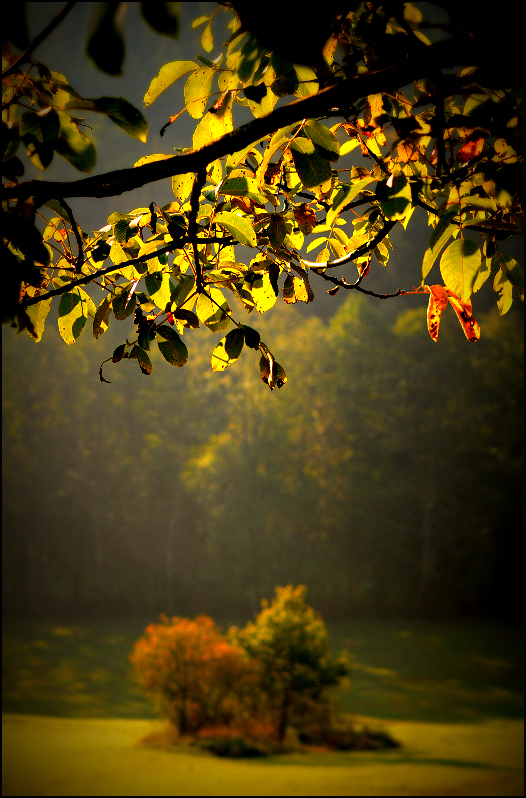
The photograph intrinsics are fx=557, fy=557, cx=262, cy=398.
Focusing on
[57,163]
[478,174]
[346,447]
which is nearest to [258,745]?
[346,447]

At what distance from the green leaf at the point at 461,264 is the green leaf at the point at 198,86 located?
351 mm

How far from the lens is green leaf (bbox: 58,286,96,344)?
2.41 ft

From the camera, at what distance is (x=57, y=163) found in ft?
36.9

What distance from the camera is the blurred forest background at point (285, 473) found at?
9.52m

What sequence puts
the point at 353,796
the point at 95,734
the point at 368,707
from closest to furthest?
the point at 353,796 < the point at 95,734 < the point at 368,707

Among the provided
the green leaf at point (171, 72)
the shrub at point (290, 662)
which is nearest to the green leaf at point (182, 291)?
the green leaf at point (171, 72)

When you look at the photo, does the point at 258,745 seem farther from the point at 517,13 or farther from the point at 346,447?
the point at 517,13

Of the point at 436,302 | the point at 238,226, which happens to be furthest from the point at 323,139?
the point at 436,302

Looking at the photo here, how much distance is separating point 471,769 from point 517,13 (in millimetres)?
6181

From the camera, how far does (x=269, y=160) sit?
0.68 m

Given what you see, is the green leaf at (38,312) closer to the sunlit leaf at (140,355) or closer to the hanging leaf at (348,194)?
the sunlit leaf at (140,355)

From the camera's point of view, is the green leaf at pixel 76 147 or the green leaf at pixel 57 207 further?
the green leaf at pixel 57 207

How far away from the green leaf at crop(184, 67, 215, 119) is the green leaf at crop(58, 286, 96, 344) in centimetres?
28

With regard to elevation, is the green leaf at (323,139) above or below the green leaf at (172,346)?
above
